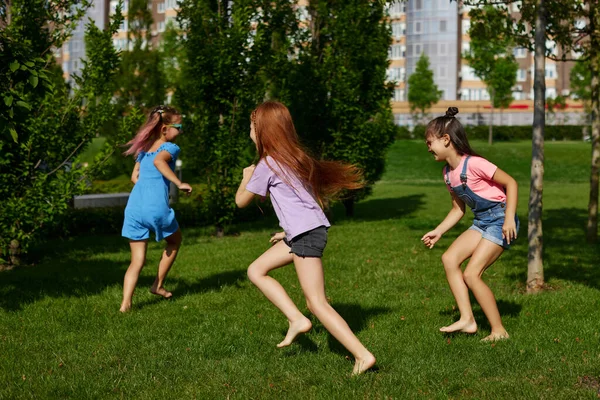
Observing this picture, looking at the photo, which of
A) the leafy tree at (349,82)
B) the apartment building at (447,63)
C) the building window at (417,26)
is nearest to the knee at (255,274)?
the leafy tree at (349,82)

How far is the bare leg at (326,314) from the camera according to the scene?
4.85 meters

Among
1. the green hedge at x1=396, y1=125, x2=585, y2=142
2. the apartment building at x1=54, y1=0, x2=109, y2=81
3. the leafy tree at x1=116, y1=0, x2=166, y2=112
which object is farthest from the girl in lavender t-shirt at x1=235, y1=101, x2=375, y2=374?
the apartment building at x1=54, y1=0, x2=109, y2=81

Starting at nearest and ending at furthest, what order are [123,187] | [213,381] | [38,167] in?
[213,381], [38,167], [123,187]

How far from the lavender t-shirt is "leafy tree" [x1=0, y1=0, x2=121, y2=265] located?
18.4ft

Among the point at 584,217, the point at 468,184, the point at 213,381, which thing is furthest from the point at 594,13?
the point at 213,381

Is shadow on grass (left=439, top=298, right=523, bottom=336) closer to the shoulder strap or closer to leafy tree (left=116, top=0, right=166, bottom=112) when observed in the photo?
the shoulder strap

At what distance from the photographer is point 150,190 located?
7449mm

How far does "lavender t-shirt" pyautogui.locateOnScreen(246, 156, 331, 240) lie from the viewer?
5074 mm

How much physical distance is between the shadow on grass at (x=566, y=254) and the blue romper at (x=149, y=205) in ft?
14.7

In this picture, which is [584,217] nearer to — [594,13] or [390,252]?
[594,13]

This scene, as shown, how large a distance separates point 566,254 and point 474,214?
6.25 metres

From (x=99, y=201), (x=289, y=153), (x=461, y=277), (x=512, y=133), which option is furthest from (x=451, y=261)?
(x=512, y=133)

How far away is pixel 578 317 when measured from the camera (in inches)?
271

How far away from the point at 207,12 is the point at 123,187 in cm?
1295
